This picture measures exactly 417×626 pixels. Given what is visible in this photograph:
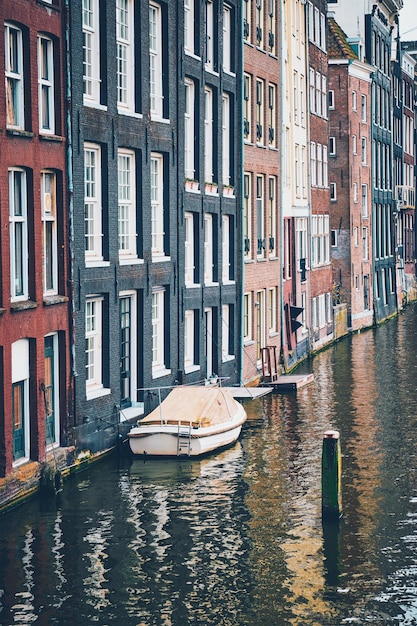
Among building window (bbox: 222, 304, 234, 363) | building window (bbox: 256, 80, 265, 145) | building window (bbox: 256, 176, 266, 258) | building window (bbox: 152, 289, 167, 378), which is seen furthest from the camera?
building window (bbox: 256, 176, 266, 258)

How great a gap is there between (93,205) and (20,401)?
7.26 metres

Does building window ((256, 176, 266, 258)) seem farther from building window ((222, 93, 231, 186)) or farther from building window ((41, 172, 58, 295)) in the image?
building window ((41, 172, 58, 295))

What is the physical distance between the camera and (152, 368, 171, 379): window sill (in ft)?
126

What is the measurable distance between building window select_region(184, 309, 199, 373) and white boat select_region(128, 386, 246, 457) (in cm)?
632

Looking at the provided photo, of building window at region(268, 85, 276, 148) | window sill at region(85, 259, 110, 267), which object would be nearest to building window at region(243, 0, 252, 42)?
building window at region(268, 85, 276, 148)

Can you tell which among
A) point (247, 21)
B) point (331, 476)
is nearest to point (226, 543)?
point (331, 476)

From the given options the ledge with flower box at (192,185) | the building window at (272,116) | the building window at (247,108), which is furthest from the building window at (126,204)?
the building window at (272,116)

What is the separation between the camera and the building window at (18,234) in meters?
28.8

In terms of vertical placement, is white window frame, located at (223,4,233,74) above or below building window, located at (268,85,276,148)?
above

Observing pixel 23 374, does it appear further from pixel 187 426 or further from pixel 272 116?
pixel 272 116

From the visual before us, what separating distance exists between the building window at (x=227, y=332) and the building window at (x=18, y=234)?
18.5 metres

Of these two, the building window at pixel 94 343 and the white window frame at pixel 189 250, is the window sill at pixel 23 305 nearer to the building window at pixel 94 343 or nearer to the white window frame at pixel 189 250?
the building window at pixel 94 343

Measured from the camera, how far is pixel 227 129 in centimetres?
4797

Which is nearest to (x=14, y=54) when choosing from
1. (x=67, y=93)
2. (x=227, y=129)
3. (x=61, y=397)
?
(x=67, y=93)
